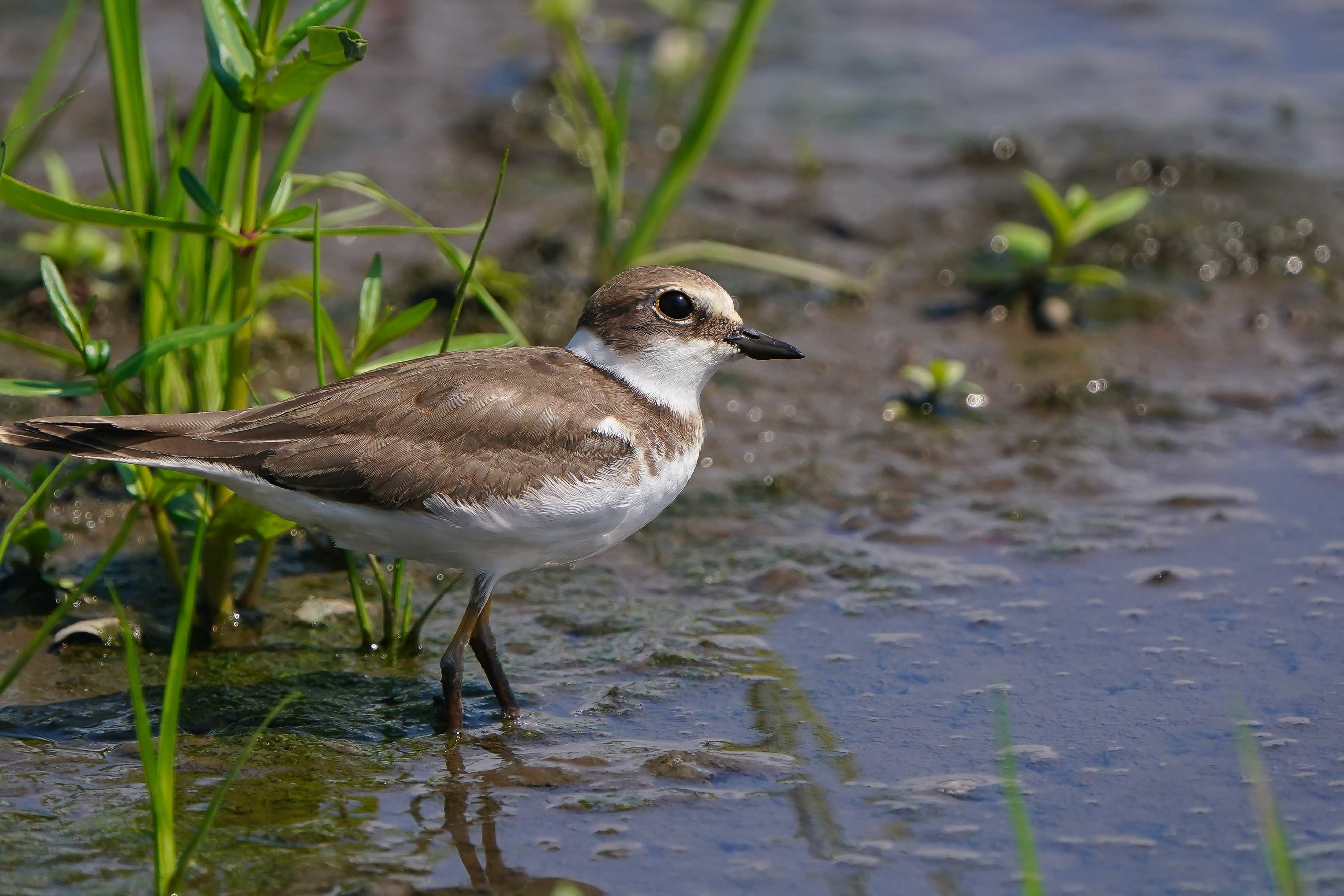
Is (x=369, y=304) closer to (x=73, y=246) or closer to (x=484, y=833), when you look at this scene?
(x=484, y=833)

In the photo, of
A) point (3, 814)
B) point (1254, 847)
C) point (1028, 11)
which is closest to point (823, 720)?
point (1254, 847)

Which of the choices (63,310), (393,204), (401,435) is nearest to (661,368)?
(401,435)

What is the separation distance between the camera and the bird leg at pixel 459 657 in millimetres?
5145

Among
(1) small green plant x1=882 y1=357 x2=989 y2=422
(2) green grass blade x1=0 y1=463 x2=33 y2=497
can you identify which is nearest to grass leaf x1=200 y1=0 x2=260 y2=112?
(2) green grass blade x1=0 y1=463 x2=33 y2=497

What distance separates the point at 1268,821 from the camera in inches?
143

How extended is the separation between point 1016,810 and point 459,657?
2.19m

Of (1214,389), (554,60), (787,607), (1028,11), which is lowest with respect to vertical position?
(787,607)

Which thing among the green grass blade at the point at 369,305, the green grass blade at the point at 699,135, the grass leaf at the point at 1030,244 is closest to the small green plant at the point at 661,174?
the green grass blade at the point at 699,135

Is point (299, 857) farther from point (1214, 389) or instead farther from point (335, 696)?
point (1214, 389)

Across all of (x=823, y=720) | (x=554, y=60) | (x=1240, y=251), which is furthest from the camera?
(x=554, y=60)

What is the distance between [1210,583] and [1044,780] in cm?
177

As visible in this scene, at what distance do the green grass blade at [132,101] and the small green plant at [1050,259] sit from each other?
14.7ft

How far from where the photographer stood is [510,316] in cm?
779

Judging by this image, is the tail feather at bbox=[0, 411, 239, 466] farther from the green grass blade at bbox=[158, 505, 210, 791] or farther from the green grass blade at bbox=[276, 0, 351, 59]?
the green grass blade at bbox=[276, 0, 351, 59]
